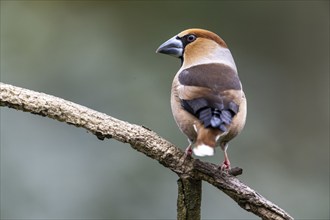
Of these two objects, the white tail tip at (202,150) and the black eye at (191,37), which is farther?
the black eye at (191,37)

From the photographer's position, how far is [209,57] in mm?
2652

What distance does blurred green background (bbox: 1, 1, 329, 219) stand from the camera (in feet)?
12.0

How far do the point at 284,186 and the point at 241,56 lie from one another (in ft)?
3.05

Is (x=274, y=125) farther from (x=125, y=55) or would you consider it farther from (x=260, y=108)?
(x=125, y=55)

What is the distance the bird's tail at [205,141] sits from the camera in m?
1.98

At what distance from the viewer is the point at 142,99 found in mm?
3885

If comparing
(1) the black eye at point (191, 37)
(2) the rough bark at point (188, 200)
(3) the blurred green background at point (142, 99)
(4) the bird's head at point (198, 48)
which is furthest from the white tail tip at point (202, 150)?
(3) the blurred green background at point (142, 99)

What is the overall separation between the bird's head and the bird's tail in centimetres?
63

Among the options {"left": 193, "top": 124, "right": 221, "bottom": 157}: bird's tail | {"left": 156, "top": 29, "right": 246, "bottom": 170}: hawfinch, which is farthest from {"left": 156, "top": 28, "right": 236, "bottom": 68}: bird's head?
{"left": 193, "top": 124, "right": 221, "bottom": 157}: bird's tail

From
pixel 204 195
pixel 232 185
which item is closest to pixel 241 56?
pixel 204 195

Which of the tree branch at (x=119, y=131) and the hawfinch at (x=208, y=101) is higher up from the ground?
the hawfinch at (x=208, y=101)

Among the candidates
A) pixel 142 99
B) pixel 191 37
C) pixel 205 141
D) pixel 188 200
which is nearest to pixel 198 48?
pixel 191 37

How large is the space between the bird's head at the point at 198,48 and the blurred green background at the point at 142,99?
3.65 feet

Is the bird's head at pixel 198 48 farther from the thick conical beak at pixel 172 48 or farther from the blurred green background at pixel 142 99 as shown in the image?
the blurred green background at pixel 142 99
